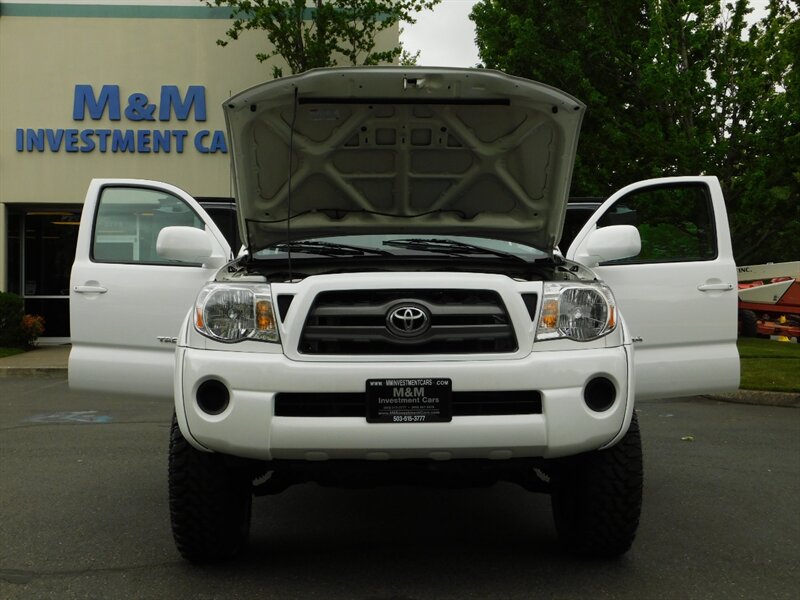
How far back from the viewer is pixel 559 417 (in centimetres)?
359

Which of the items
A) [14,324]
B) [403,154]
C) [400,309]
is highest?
[403,154]

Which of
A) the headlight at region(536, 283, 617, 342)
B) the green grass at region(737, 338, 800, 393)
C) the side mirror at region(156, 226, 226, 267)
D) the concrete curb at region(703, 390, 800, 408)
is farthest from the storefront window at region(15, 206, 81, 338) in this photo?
the headlight at region(536, 283, 617, 342)

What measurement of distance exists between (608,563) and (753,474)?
255cm

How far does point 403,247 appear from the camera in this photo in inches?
184

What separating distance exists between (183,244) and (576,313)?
1916 millimetres

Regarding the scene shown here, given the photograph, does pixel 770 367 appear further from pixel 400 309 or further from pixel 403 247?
pixel 400 309

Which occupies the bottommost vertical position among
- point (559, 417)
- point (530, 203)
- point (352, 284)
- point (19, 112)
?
point (559, 417)

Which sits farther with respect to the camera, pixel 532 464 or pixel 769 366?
pixel 769 366

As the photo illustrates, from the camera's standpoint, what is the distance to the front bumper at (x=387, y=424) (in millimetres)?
3547

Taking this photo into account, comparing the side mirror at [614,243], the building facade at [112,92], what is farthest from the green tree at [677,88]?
the side mirror at [614,243]

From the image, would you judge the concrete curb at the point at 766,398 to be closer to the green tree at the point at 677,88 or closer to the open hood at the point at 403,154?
the green tree at the point at 677,88

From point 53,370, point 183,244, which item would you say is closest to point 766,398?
point 183,244

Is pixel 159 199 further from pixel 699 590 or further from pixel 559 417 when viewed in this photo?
pixel 699 590

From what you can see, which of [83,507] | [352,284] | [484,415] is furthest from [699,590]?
[83,507]
